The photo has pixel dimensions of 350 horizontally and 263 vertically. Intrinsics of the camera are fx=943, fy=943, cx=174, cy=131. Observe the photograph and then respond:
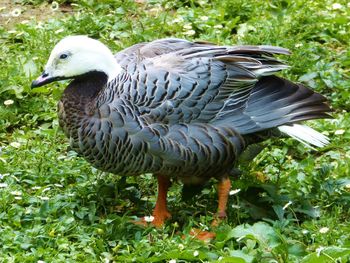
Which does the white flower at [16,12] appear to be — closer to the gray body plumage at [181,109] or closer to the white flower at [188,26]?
the white flower at [188,26]

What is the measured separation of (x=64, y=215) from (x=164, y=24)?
10.3 ft

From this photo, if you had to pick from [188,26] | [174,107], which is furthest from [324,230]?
[188,26]

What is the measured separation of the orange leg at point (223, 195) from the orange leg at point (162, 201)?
0.34 m

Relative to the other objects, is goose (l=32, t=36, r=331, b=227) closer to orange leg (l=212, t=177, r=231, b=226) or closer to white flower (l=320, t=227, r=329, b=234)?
orange leg (l=212, t=177, r=231, b=226)

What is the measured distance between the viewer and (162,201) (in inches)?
242

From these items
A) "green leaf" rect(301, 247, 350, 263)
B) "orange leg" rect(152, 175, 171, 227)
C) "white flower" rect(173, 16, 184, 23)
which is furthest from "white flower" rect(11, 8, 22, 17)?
"green leaf" rect(301, 247, 350, 263)

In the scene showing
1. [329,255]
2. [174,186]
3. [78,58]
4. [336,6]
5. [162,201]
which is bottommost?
[174,186]

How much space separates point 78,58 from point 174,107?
69cm

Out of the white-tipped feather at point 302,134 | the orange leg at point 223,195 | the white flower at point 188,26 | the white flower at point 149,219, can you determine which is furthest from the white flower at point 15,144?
the white flower at point 188,26

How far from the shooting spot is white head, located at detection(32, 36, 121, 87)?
5965 mm

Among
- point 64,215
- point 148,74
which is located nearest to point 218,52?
point 148,74

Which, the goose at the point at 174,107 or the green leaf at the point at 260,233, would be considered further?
the goose at the point at 174,107

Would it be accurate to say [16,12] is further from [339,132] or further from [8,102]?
[339,132]

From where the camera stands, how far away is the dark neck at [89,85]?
598 cm
